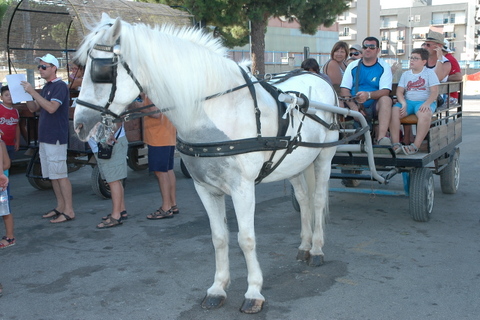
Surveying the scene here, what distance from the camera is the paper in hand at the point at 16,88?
6.23 metres

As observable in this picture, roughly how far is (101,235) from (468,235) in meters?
4.11

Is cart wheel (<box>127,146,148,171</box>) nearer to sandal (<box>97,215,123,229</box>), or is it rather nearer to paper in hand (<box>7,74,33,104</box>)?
paper in hand (<box>7,74,33,104</box>)

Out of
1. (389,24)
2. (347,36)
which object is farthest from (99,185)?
(389,24)

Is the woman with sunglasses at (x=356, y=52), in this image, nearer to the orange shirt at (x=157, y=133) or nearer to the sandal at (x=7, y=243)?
the orange shirt at (x=157, y=133)

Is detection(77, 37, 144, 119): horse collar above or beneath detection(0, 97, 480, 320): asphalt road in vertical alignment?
above

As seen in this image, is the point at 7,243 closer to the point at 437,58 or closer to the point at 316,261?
the point at 316,261

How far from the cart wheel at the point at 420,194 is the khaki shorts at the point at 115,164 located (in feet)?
11.4

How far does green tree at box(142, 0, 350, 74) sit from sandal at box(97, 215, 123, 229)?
1081 cm

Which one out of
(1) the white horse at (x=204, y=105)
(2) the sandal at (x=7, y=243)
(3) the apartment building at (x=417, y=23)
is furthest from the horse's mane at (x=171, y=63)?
(3) the apartment building at (x=417, y=23)

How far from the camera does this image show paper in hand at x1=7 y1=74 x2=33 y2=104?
6.23 m

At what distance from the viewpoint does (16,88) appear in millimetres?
6324

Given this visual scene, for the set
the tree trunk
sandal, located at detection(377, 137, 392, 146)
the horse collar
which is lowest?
sandal, located at detection(377, 137, 392, 146)

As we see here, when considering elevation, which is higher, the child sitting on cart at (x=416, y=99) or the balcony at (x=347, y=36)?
the balcony at (x=347, y=36)

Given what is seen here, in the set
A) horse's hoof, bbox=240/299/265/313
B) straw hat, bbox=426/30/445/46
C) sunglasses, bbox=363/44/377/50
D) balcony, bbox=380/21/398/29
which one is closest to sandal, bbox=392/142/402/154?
sunglasses, bbox=363/44/377/50
